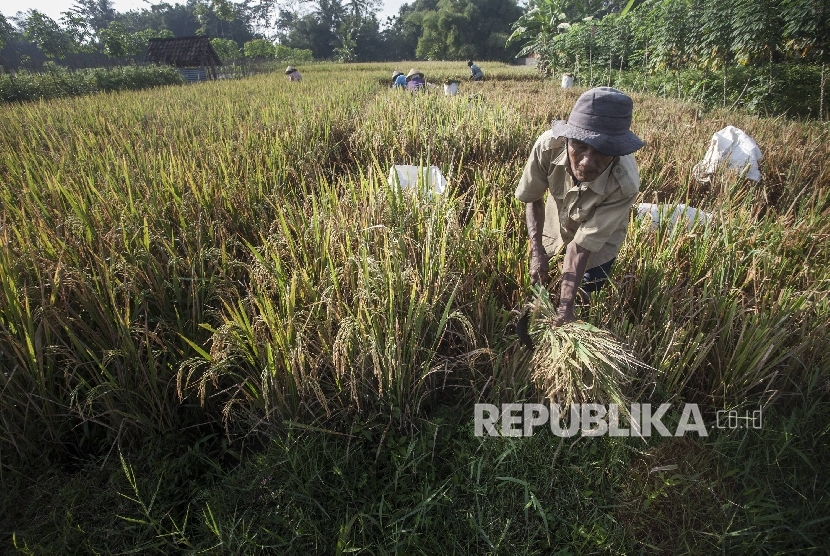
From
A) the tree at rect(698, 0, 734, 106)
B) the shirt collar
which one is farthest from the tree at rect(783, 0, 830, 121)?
the shirt collar

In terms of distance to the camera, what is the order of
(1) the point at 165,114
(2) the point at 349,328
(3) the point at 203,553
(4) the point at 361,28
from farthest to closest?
(4) the point at 361,28
(1) the point at 165,114
(2) the point at 349,328
(3) the point at 203,553

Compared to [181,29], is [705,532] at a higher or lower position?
lower

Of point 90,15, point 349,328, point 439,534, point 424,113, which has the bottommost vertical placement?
point 439,534

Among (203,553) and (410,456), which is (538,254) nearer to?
(410,456)

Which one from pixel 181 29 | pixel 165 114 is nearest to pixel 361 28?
pixel 181 29

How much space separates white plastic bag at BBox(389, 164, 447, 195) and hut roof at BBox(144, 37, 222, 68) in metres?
22.3

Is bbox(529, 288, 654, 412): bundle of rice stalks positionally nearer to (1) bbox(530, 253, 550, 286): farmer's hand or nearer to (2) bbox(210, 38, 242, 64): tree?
(1) bbox(530, 253, 550, 286): farmer's hand

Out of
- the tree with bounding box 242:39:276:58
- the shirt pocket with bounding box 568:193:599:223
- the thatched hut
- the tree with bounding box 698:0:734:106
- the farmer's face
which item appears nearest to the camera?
the farmer's face

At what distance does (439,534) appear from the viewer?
1224mm

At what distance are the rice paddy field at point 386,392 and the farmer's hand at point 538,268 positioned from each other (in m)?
0.09

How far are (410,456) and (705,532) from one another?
92 cm

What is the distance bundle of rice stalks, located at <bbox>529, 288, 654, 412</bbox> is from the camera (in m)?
1.23

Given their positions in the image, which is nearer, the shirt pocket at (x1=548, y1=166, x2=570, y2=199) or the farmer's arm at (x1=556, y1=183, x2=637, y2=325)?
the farmer's arm at (x1=556, y1=183, x2=637, y2=325)

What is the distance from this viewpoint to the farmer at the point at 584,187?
1313 millimetres
